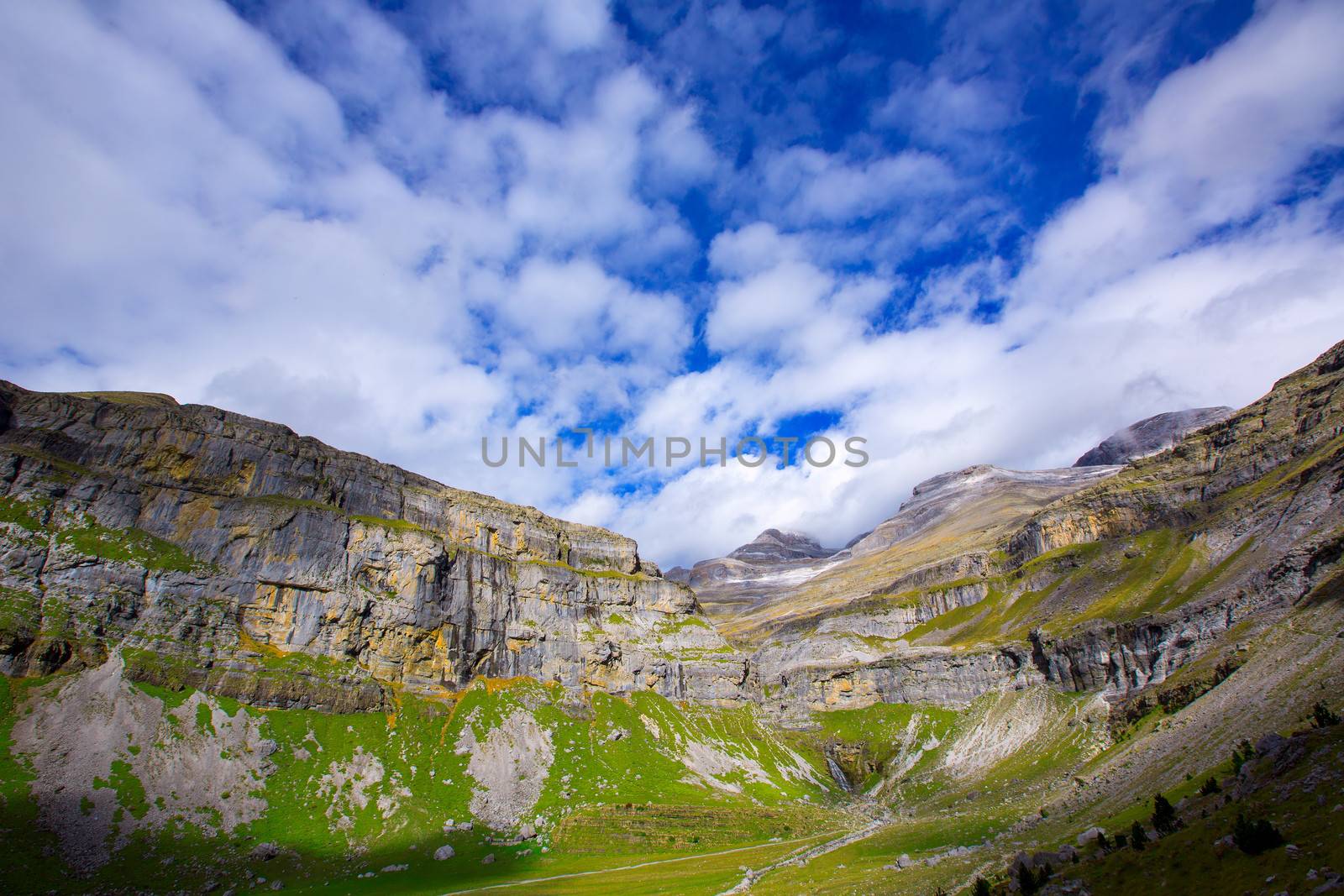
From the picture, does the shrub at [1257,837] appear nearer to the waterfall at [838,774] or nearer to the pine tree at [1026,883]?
the pine tree at [1026,883]

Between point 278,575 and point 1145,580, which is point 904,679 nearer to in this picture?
point 1145,580

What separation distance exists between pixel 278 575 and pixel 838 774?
12087cm

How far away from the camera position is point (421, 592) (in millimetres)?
130125

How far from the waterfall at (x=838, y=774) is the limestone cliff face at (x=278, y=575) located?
85.8 ft

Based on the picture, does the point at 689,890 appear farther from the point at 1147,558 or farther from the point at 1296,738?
the point at 1147,558

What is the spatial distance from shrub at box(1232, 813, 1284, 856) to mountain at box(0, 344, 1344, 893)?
0.56 meters

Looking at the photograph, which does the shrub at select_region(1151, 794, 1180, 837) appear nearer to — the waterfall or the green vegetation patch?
the waterfall

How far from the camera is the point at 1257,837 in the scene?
68.3ft

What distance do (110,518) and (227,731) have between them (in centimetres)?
4141

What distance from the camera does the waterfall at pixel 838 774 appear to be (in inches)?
5335

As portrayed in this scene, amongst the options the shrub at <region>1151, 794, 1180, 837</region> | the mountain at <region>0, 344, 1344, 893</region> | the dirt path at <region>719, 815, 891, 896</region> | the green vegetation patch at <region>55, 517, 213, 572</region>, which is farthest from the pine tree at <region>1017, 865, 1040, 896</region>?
the green vegetation patch at <region>55, 517, 213, 572</region>

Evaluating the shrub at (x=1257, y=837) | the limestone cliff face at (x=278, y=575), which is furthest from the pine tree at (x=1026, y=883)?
the limestone cliff face at (x=278, y=575)

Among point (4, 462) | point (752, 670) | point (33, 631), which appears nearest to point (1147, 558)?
point (752, 670)

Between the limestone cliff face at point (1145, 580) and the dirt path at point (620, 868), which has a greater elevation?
the limestone cliff face at point (1145, 580)
